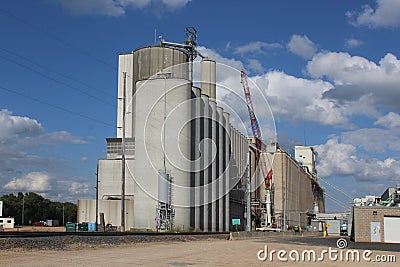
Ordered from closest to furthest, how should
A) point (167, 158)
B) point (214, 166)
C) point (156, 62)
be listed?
point (167, 158) → point (214, 166) → point (156, 62)

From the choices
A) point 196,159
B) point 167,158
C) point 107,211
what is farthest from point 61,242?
point 107,211

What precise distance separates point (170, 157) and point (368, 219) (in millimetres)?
34167

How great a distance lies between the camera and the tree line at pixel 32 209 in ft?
477

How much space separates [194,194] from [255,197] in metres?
63.2

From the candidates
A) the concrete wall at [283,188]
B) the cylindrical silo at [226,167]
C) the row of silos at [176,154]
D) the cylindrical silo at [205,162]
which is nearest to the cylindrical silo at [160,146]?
the row of silos at [176,154]

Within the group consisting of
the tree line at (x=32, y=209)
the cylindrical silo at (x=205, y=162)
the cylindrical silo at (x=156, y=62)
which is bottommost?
the tree line at (x=32, y=209)

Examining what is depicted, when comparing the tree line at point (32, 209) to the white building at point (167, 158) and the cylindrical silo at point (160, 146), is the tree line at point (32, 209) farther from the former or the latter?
the cylindrical silo at point (160, 146)

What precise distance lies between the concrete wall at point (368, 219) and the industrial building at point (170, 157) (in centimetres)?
1943

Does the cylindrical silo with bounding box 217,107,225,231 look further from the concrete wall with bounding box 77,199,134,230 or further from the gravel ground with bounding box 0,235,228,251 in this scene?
the gravel ground with bounding box 0,235,228,251

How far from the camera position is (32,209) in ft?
505

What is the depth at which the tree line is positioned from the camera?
477 ft

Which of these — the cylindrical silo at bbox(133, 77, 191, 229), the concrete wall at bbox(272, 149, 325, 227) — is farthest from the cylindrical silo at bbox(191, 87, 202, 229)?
the concrete wall at bbox(272, 149, 325, 227)

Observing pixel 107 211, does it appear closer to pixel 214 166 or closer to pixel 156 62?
pixel 214 166

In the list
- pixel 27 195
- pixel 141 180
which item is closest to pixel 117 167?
pixel 141 180
